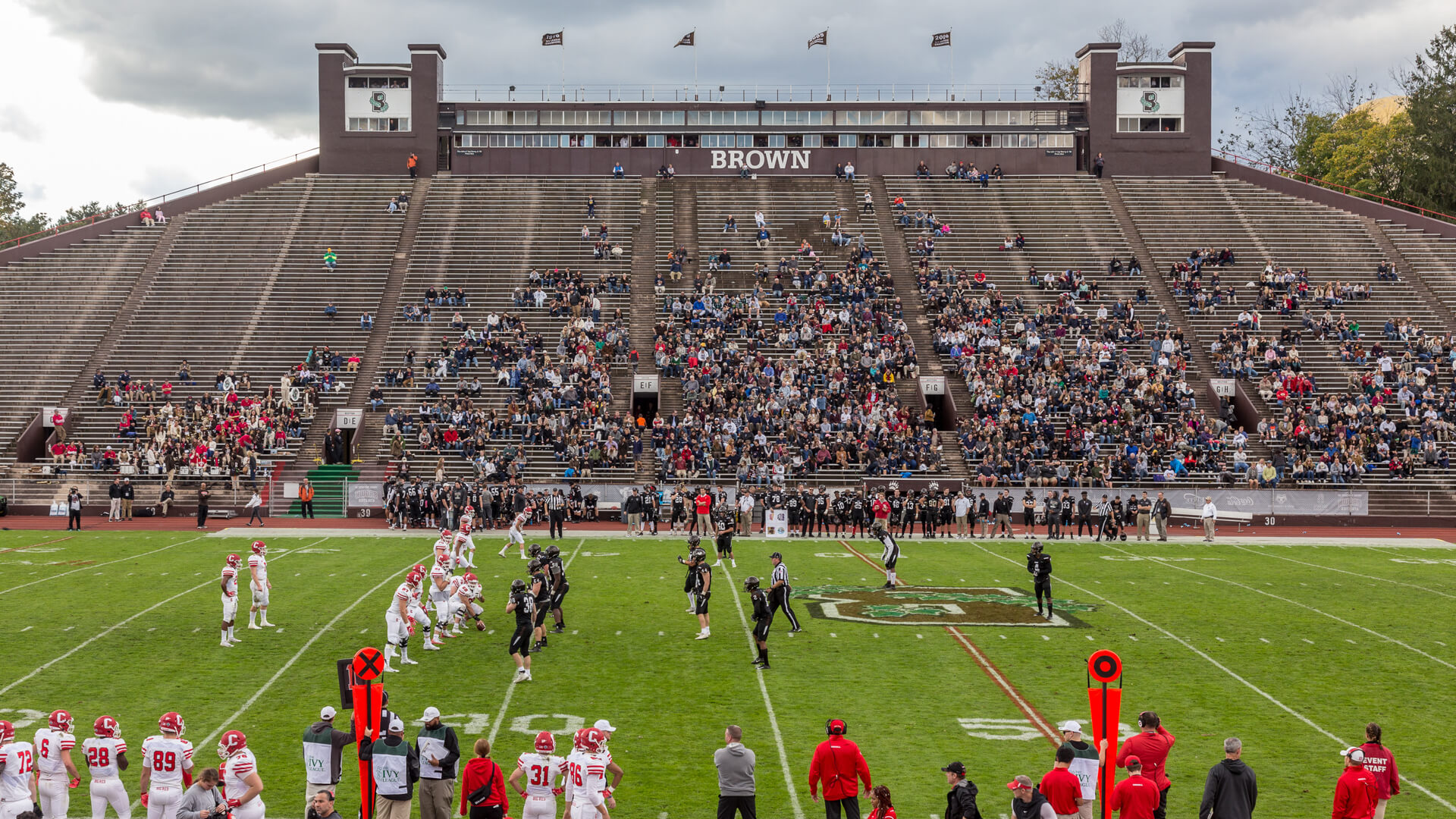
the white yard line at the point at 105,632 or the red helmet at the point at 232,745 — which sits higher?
the red helmet at the point at 232,745

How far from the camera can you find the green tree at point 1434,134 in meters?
68.4

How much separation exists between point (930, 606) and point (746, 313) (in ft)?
91.4

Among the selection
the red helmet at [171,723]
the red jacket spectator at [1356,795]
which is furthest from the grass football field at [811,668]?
the red jacket spectator at [1356,795]

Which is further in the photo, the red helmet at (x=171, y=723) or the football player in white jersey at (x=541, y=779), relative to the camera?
the red helmet at (x=171, y=723)

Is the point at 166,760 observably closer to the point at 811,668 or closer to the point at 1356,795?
the point at 811,668

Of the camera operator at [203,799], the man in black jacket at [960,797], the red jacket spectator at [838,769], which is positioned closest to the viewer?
the man in black jacket at [960,797]

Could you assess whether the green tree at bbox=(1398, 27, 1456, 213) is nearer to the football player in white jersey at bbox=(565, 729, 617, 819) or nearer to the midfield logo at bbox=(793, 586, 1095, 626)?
the midfield logo at bbox=(793, 586, 1095, 626)

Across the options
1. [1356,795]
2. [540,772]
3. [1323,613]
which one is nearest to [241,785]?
[540,772]

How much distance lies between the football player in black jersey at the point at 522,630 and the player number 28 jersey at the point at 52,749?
259 inches

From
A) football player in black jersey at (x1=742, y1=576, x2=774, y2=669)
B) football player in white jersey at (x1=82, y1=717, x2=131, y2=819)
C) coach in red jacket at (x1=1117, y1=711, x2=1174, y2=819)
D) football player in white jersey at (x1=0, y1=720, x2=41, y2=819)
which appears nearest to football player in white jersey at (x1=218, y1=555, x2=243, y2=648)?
football player in white jersey at (x1=82, y1=717, x2=131, y2=819)

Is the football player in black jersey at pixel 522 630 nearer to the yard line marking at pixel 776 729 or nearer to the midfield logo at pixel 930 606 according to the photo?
the yard line marking at pixel 776 729

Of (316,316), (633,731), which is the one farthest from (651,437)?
(633,731)

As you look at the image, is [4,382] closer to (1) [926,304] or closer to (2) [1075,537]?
(1) [926,304]

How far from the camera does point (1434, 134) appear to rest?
225ft
